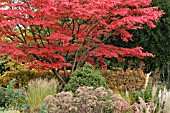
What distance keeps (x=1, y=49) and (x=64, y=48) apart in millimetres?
1423

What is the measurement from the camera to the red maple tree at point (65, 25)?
30.5 ft

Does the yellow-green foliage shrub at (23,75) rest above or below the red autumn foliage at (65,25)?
below

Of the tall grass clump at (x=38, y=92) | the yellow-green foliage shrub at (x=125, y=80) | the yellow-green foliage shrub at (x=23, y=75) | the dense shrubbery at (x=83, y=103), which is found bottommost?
the yellow-green foliage shrub at (x=23, y=75)

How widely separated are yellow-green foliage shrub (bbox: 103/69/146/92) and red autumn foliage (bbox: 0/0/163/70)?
0.57m

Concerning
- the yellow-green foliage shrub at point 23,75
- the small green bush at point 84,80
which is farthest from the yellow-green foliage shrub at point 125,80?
the small green bush at point 84,80

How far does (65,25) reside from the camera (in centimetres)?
1095

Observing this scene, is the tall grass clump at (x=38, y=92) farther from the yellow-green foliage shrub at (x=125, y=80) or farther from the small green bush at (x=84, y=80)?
the yellow-green foliage shrub at (x=125, y=80)

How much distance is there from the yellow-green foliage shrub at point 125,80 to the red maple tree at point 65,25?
0.57 meters

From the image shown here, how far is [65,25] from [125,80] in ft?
6.70

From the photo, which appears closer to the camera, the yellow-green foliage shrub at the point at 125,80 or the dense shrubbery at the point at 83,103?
the dense shrubbery at the point at 83,103

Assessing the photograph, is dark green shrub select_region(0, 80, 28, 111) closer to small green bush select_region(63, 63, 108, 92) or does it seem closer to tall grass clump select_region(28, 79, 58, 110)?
tall grass clump select_region(28, 79, 58, 110)

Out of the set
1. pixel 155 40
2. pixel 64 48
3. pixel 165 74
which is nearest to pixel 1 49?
pixel 64 48

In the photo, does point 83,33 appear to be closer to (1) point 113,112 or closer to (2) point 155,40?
(2) point 155,40

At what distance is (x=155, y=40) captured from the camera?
40.9 feet
